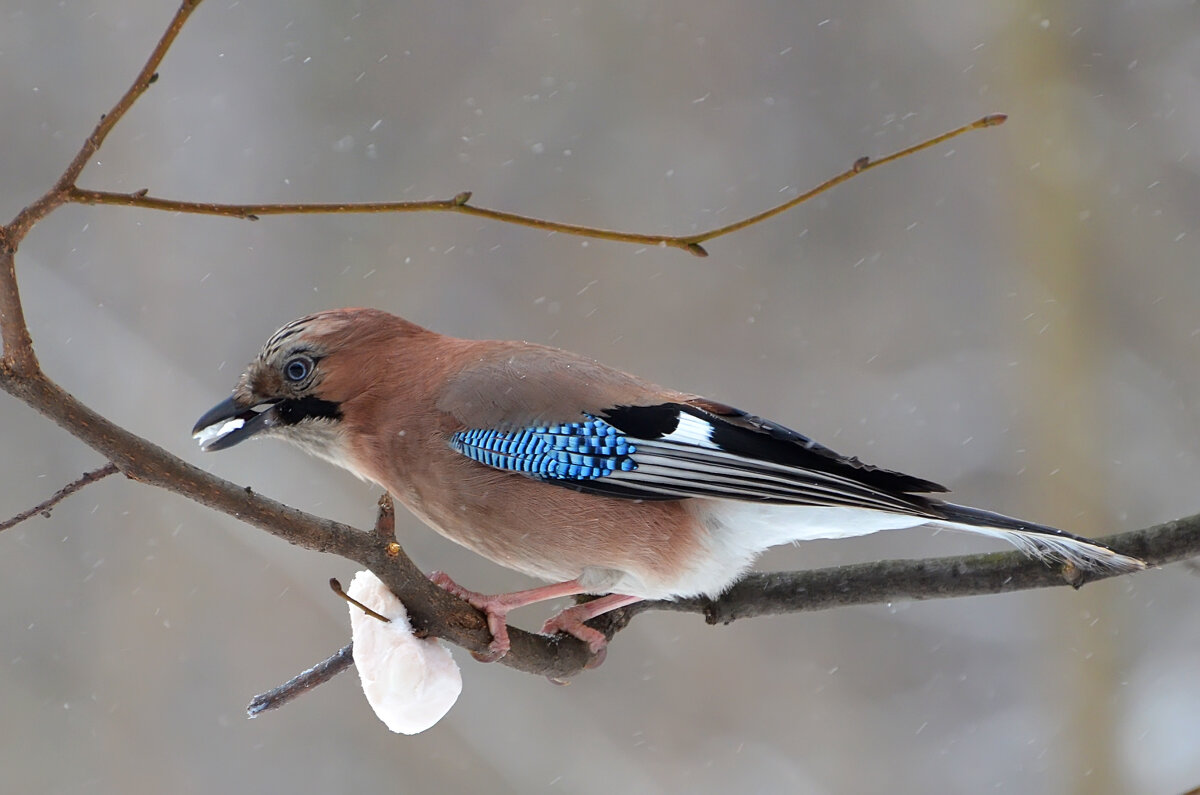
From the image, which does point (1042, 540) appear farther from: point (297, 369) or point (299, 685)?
point (297, 369)

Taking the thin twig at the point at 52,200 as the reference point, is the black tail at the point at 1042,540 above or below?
below

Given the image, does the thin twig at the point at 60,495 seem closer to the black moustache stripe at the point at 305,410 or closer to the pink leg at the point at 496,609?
the pink leg at the point at 496,609

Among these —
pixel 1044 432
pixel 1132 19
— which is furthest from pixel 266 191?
pixel 1132 19

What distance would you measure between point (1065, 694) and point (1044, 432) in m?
1.10

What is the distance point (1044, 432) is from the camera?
516 cm

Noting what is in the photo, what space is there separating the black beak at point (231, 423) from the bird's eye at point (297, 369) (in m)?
0.07

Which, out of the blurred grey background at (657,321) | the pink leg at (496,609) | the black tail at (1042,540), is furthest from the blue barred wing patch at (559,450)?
the blurred grey background at (657,321)

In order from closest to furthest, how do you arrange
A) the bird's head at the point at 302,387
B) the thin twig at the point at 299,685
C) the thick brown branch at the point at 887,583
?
the thin twig at the point at 299,685, the thick brown branch at the point at 887,583, the bird's head at the point at 302,387

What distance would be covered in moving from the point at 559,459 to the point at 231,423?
693 millimetres

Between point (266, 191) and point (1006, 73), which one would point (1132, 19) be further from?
point (266, 191)

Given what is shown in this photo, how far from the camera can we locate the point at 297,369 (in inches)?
102

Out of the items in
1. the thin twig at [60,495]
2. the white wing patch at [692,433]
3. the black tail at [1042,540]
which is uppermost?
the black tail at [1042,540]

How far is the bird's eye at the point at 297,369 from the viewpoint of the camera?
2.58m

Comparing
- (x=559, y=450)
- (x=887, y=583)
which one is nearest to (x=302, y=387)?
(x=559, y=450)
